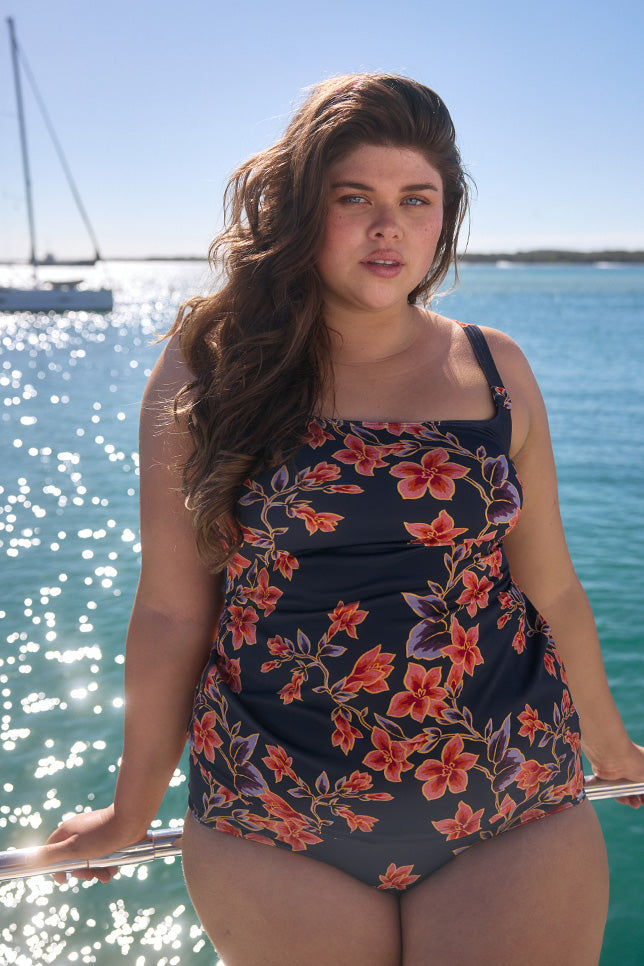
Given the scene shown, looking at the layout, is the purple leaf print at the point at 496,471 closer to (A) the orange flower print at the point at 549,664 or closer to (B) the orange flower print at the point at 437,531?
(B) the orange flower print at the point at 437,531

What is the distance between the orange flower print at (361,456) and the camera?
143cm

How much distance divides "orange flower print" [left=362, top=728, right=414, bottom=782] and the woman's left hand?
0.70m

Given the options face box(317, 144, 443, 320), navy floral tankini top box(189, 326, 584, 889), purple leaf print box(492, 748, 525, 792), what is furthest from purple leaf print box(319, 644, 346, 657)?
face box(317, 144, 443, 320)

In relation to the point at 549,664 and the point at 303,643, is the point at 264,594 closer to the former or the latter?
the point at 303,643

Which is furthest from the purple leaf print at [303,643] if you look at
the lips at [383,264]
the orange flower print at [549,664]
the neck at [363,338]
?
the lips at [383,264]

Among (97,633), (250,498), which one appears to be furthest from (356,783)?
(97,633)

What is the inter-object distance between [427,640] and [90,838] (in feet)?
2.57

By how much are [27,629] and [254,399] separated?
6.02 m

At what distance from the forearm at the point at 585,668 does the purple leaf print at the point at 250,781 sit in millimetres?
768

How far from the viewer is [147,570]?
154 centimetres

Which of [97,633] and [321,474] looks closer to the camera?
[321,474]

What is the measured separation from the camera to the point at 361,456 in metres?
1.44

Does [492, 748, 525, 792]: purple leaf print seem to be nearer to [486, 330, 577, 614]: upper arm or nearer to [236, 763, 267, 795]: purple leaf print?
[236, 763, 267, 795]: purple leaf print

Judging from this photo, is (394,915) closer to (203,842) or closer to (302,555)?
(203,842)
